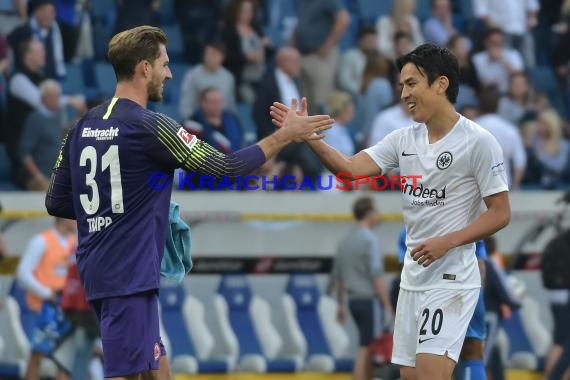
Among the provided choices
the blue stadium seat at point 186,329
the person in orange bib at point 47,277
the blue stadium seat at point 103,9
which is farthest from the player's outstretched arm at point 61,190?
the blue stadium seat at point 103,9

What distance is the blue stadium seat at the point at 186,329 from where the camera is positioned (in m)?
14.1

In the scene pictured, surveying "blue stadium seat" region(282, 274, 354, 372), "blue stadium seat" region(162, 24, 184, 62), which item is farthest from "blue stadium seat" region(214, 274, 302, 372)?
"blue stadium seat" region(162, 24, 184, 62)

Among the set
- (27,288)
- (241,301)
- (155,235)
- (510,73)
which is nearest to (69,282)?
(27,288)

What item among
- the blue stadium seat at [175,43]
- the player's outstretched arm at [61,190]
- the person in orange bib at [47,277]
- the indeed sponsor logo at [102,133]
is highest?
the blue stadium seat at [175,43]

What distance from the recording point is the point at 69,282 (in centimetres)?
1310

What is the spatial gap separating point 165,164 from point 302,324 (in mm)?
7163

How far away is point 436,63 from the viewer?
8281 mm

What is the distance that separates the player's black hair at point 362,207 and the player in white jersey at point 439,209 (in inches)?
207

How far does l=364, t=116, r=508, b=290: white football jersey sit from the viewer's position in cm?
819

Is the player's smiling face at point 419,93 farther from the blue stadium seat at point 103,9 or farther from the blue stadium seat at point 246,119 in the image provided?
the blue stadium seat at point 103,9

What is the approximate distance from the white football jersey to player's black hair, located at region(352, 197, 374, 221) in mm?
5313

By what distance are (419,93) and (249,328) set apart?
6567 millimetres

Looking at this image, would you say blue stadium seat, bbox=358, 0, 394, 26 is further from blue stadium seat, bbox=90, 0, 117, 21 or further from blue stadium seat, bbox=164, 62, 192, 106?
blue stadium seat, bbox=90, 0, 117, 21

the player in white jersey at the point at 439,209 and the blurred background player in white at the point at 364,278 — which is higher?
the player in white jersey at the point at 439,209
